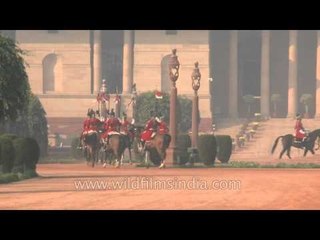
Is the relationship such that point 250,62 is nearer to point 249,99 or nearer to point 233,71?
point 249,99

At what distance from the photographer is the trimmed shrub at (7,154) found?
90.7 feet

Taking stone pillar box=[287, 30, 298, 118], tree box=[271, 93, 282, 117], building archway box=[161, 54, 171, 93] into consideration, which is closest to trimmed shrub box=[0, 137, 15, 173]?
building archway box=[161, 54, 171, 93]

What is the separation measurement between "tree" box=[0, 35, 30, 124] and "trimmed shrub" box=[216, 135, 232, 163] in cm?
1883

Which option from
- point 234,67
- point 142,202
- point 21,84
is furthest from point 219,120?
point 142,202

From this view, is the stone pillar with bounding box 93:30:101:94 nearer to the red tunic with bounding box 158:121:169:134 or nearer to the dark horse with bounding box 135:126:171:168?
the dark horse with bounding box 135:126:171:168

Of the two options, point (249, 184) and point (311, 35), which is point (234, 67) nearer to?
point (311, 35)

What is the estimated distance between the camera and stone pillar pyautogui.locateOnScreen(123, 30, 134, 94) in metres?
78.2

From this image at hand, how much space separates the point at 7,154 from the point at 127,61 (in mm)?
50654

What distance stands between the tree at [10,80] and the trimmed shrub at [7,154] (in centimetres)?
72

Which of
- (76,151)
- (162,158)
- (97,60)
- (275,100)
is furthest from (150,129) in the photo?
(275,100)

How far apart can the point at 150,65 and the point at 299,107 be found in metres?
14.3

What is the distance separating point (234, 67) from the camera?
259 ft

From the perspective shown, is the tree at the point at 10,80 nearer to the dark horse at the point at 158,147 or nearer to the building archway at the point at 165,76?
the dark horse at the point at 158,147

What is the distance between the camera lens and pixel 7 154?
91.9ft
